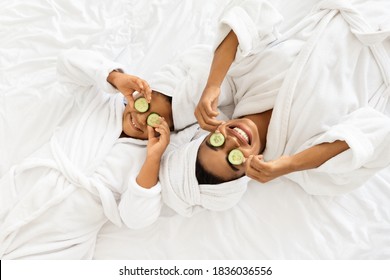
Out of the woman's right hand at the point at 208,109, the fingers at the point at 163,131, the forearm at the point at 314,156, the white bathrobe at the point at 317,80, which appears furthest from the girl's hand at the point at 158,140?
the forearm at the point at 314,156

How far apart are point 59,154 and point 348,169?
773 millimetres

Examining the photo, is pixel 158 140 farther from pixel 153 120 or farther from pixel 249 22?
pixel 249 22

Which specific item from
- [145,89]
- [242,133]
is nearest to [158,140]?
[145,89]

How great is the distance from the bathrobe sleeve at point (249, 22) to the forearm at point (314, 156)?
31 centimetres

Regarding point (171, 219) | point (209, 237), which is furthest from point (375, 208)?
point (171, 219)

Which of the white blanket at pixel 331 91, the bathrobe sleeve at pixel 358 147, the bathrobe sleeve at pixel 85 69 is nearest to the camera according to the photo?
the bathrobe sleeve at pixel 358 147

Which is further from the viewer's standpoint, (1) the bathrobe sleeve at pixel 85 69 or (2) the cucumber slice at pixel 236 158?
(1) the bathrobe sleeve at pixel 85 69

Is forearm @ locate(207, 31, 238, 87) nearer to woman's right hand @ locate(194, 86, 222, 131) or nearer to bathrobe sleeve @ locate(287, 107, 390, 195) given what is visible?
woman's right hand @ locate(194, 86, 222, 131)

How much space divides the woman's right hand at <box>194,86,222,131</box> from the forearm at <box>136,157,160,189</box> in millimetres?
170

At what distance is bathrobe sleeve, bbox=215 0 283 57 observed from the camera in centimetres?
114

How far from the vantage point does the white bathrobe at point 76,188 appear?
1173mm

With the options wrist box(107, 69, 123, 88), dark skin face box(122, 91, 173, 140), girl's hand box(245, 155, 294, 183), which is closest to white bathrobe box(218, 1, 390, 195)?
girl's hand box(245, 155, 294, 183)

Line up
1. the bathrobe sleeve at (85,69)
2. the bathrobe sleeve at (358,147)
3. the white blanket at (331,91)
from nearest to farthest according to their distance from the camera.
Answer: the bathrobe sleeve at (358,147) → the white blanket at (331,91) → the bathrobe sleeve at (85,69)

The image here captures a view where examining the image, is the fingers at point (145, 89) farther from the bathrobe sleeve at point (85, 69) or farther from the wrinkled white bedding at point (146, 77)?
the wrinkled white bedding at point (146, 77)
